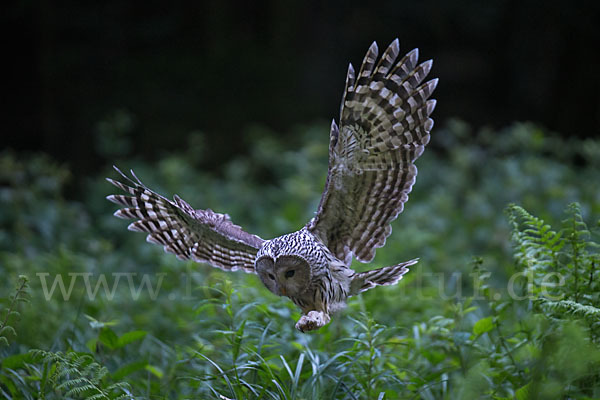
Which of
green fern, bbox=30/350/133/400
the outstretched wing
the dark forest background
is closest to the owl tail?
the outstretched wing

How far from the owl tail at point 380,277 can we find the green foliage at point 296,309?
0.26 metres

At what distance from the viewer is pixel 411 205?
322 inches

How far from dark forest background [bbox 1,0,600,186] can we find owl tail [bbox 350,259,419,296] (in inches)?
299

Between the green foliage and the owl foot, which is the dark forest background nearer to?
the green foliage

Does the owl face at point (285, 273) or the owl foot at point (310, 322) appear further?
the owl face at point (285, 273)

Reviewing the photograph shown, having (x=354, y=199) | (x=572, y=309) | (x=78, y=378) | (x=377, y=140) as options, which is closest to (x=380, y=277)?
(x=354, y=199)

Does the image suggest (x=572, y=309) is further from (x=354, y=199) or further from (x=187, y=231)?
(x=187, y=231)

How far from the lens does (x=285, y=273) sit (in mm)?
2867

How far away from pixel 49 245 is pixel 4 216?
827mm

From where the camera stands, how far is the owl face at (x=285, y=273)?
2842 millimetres

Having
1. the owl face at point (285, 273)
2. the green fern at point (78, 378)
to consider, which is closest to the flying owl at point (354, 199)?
the owl face at point (285, 273)

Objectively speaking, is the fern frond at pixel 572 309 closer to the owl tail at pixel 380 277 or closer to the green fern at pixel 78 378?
the owl tail at pixel 380 277

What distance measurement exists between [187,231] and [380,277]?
113 cm

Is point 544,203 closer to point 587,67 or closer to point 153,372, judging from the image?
point 587,67
